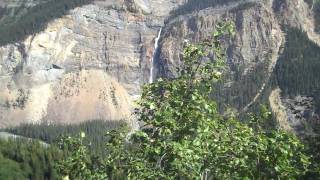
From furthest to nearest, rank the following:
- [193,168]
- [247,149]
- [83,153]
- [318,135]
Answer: [318,135], [83,153], [247,149], [193,168]

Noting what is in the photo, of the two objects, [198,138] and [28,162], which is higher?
[198,138]

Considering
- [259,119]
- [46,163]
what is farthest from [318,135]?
[46,163]

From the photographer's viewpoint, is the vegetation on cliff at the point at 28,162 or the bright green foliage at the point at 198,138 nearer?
the bright green foliage at the point at 198,138

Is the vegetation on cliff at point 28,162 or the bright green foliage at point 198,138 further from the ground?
the bright green foliage at point 198,138

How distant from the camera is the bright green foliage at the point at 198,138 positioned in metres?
12.5

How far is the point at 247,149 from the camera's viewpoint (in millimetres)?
13031

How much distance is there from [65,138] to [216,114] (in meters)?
5.00

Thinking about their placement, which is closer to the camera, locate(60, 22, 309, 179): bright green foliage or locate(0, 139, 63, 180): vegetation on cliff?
locate(60, 22, 309, 179): bright green foliage

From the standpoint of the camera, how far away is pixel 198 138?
12.3m

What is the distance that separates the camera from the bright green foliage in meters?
12.5

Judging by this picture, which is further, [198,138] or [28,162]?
[28,162]

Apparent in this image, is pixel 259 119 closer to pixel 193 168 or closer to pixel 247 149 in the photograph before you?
pixel 247 149

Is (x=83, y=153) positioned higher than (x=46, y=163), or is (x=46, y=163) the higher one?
(x=83, y=153)

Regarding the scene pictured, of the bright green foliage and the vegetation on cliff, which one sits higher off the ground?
the bright green foliage
